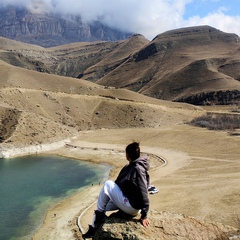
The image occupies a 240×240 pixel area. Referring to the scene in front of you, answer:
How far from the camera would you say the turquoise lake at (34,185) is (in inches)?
1094

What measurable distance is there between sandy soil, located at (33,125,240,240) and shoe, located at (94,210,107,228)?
43.1 feet

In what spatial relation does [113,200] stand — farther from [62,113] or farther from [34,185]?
[62,113]

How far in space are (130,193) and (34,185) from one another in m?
33.7

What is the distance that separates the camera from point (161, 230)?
8.71 meters

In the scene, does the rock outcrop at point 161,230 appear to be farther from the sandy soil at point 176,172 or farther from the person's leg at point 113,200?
the sandy soil at point 176,172

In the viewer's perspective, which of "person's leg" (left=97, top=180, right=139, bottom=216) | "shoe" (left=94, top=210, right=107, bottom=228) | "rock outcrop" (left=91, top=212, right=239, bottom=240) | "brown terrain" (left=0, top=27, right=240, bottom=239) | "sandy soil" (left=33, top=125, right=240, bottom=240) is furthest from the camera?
"sandy soil" (left=33, top=125, right=240, bottom=240)

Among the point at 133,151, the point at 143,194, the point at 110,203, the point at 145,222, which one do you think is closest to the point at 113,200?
the point at 110,203

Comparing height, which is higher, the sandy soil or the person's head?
the person's head

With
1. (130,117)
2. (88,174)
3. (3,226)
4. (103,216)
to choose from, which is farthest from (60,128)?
(103,216)

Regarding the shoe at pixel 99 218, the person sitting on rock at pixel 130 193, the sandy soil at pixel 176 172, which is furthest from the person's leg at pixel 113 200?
the sandy soil at pixel 176 172

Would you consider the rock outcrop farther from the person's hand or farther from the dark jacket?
the dark jacket

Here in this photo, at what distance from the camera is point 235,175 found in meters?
35.4

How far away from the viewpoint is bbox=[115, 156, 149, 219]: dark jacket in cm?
868

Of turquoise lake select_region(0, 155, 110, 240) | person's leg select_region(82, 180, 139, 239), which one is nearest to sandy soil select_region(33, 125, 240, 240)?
turquoise lake select_region(0, 155, 110, 240)
